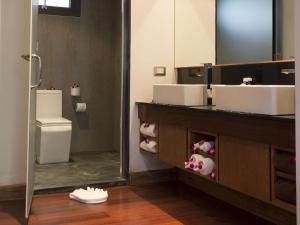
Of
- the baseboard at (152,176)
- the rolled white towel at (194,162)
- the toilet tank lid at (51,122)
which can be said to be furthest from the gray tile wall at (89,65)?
the rolled white towel at (194,162)

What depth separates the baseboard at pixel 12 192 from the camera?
9.96 ft

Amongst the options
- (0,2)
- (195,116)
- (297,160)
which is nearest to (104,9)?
(0,2)

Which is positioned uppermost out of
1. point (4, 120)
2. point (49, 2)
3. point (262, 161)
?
point (49, 2)

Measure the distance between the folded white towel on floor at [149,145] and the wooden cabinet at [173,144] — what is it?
109 mm

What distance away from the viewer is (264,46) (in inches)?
112

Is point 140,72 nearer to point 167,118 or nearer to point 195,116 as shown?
point 167,118

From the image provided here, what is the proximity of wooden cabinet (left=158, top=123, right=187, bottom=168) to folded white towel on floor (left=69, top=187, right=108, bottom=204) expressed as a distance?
58 cm

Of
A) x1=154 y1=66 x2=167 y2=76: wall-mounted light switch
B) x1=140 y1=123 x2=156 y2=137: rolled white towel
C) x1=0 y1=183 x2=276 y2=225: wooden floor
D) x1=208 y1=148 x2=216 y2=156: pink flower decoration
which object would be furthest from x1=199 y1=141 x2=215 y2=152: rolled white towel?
x1=154 y1=66 x2=167 y2=76: wall-mounted light switch

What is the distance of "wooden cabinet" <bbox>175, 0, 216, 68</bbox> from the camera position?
3.54 m

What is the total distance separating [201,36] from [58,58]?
199 centimetres

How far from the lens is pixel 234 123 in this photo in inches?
91.5

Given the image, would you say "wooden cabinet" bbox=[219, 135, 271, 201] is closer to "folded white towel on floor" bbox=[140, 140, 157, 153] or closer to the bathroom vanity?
the bathroom vanity

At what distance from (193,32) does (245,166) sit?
1786mm

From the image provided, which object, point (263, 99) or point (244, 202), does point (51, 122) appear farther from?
point (263, 99)
